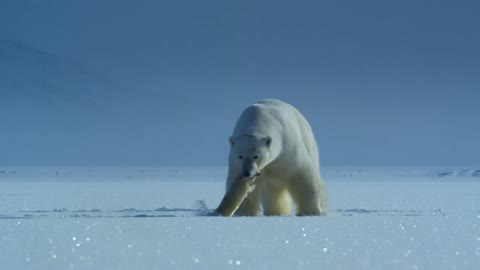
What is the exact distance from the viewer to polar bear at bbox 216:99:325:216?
7.06 metres

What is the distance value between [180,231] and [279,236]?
0.65 m

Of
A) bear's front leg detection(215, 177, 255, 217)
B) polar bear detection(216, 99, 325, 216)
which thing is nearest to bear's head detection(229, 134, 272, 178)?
polar bear detection(216, 99, 325, 216)

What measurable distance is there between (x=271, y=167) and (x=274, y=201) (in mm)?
439

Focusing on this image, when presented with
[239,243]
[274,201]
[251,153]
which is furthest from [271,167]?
[239,243]

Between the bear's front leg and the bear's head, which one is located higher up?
the bear's head

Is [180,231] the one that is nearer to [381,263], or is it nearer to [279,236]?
[279,236]

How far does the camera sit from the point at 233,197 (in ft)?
23.7

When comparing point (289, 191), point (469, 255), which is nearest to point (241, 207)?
point (289, 191)

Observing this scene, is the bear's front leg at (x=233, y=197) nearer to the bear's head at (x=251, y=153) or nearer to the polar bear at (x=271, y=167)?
the polar bear at (x=271, y=167)

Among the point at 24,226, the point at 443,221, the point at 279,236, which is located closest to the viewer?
the point at 279,236

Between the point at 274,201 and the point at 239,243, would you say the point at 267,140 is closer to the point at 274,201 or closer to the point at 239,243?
the point at 274,201

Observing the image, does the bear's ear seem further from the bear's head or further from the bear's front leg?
the bear's front leg

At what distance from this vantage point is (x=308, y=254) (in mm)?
4078

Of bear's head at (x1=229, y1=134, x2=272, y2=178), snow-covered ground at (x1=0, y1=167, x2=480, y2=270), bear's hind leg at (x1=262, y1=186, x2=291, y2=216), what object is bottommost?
snow-covered ground at (x1=0, y1=167, x2=480, y2=270)
